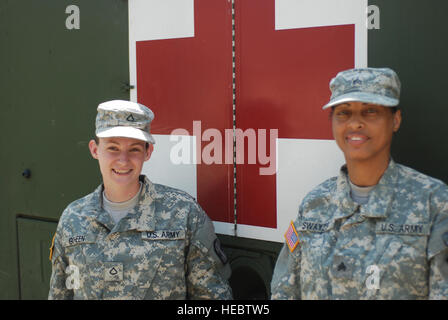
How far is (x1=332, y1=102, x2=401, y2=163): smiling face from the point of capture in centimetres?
144

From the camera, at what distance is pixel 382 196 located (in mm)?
1436

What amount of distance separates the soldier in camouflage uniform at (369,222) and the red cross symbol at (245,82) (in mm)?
321

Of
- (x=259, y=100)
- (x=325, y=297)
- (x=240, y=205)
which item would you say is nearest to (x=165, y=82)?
(x=259, y=100)

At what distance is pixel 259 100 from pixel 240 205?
372 mm

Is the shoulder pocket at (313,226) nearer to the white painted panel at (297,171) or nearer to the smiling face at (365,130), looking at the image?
the smiling face at (365,130)

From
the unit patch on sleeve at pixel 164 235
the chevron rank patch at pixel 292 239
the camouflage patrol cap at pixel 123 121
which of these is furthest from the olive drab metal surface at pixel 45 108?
the chevron rank patch at pixel 292 239

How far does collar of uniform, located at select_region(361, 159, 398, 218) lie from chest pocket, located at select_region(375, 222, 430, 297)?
61mm

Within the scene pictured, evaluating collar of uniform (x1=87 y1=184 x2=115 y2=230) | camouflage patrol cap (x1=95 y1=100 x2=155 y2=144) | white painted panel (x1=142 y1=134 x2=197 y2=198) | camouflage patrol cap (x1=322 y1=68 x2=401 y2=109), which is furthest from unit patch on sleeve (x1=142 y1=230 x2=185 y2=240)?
camouflage patrol cap (x1=322 y1=68 x2=401 y2=109)

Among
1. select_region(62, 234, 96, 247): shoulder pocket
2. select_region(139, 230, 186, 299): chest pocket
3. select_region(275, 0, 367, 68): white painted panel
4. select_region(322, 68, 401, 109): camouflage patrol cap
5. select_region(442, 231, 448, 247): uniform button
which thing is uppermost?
select_region(275, 0, 367, 68): white painted panel

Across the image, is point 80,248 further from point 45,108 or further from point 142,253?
point 45,108

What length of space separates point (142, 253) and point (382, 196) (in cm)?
72

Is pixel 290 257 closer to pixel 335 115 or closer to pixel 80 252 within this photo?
pixel 335 115

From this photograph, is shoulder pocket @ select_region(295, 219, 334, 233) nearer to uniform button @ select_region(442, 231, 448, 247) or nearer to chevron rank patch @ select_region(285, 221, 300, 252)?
chevron rank patch @ select_region(285, 221, 300, 252)

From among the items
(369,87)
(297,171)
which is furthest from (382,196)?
(297,171)
